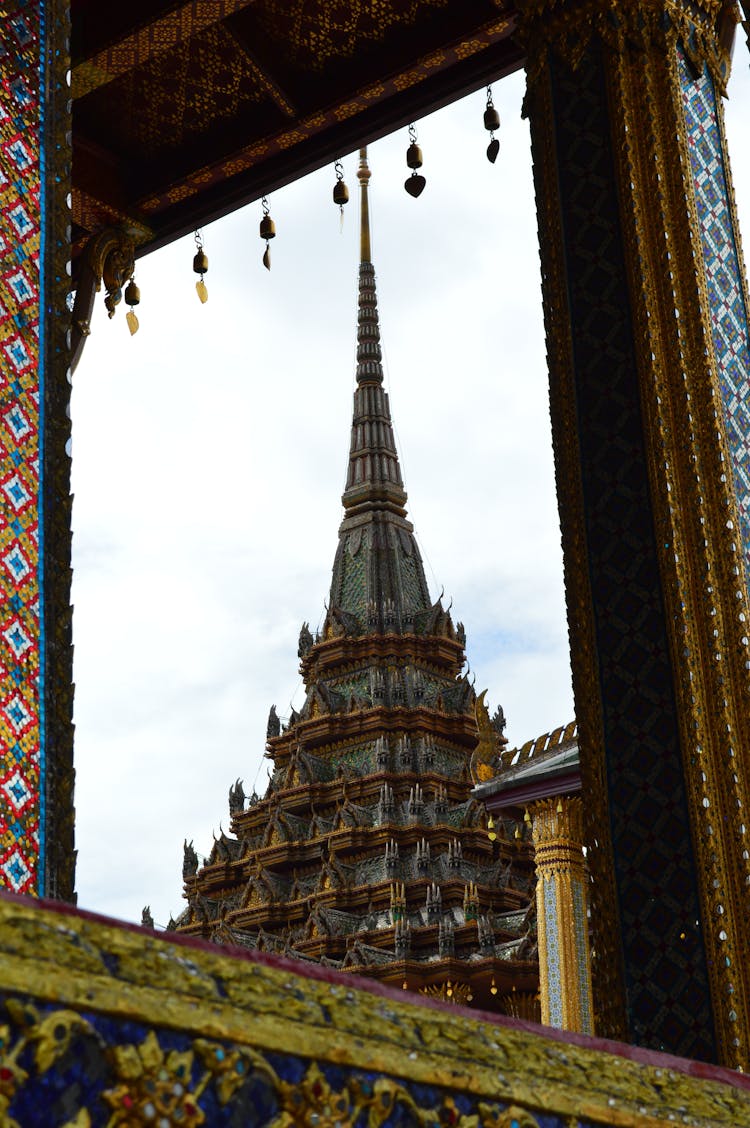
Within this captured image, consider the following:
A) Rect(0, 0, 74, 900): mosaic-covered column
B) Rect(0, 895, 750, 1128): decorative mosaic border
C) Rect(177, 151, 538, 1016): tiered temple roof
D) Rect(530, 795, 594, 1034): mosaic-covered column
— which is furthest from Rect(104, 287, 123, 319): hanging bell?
Rect(177, 151, 538, 1016): tiered temple roof

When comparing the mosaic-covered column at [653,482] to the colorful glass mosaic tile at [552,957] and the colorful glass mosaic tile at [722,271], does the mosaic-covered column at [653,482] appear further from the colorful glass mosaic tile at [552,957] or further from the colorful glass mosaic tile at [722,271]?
the colorful glass mosaic tile at [552,957]

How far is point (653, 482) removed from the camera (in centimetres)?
413

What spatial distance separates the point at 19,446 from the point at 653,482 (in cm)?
172

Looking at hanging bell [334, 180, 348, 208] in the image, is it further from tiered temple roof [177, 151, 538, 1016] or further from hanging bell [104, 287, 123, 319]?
tiered temple roof [177, 151, 538, 1016]

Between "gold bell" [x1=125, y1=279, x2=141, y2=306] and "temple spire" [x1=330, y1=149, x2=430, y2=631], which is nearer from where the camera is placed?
"gold bell" [x1=125, y1=279, x2=141, y2=306]

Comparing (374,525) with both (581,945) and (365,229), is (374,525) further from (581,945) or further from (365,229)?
(581,945)

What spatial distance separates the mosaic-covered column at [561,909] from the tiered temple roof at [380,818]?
324 inches

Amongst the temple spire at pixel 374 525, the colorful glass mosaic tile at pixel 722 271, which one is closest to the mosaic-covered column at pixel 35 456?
the colorful glass mosaic tile at pixel 722 271

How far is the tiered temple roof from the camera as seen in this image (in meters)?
22.8

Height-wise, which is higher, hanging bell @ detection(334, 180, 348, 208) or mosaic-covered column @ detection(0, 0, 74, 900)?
hanging bell @ detection(334, 180, 348, 208)

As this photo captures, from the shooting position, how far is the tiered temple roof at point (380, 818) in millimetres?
22828

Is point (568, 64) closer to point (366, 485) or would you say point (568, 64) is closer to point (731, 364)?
point (731, 364)

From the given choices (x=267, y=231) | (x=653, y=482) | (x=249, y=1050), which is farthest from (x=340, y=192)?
(x=249, y=1050)

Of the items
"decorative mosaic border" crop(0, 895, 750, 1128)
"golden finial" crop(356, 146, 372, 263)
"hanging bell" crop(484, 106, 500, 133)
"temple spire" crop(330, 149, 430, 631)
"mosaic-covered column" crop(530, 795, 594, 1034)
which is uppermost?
"golden finial" crop(356, 146, 372, 263)
